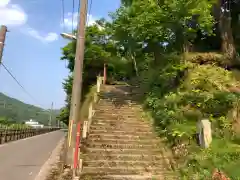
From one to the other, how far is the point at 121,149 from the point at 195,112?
9.50 feet

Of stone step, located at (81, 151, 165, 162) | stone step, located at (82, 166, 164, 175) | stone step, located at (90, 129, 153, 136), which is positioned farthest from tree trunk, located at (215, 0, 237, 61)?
stone step, located at (82, 166, 164, 175)

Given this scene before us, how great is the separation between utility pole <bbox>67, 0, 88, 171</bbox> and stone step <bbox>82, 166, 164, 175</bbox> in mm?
902

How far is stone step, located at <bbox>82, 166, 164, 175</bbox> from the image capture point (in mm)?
8320

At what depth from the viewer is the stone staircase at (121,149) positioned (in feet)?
27.3

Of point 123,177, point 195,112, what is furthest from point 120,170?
point 195,112

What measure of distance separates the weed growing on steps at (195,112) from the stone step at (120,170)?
90 centimetres

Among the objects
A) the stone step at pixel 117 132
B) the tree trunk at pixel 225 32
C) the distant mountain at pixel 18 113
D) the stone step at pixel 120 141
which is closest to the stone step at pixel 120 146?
the stone step at pixel 120 141

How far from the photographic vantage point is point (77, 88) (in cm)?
964

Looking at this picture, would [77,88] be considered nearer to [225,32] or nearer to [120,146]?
[120,146]

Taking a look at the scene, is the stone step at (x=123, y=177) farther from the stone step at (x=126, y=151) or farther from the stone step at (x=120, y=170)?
the stone step at (x=126, y=151)

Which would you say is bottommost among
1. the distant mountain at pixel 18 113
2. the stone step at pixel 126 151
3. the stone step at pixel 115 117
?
the stone step at pixel 126 151

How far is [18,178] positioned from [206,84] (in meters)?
7.72

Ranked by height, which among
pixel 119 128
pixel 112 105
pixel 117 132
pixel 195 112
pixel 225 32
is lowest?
pixel 117 132

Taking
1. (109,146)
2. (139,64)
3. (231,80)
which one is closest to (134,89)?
(139,64)
